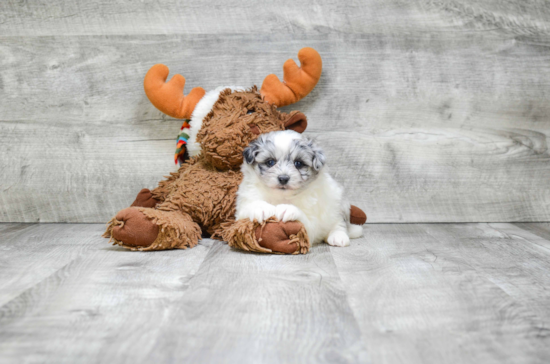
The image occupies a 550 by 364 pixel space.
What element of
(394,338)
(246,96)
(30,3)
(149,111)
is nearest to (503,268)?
(394,338)

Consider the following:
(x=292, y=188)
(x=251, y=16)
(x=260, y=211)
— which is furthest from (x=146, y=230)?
(x=251, y=16)

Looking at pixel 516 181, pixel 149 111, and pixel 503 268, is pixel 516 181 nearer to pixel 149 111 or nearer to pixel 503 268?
pixel 503 268

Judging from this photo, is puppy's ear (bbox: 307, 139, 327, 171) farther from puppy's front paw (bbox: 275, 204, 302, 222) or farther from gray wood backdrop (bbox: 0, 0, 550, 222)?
gray wood backdrop (bbox: 0, 0, 550, 222)

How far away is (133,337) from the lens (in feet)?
2.56

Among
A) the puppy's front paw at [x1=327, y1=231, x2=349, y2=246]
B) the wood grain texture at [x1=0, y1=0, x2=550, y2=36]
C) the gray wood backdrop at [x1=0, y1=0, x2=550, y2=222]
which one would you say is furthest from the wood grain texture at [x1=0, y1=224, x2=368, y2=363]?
the wood grain texture at [x1=0, y1=0, x2=550, y2=36]

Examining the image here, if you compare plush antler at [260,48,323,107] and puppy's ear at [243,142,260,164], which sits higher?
plush antler at [260,48,323,107]

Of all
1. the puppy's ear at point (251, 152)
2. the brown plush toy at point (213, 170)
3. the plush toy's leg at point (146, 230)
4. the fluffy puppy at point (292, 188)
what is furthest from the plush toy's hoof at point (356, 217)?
the plush toy's leg at point (146, 230)

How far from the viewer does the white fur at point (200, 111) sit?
166 cm

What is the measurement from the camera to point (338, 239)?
147 cm

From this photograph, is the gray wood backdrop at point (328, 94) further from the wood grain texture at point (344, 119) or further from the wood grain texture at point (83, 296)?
the wood grain texture at point (83, 296)

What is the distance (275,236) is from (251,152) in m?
0.27

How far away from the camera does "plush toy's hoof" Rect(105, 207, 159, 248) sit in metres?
1.35

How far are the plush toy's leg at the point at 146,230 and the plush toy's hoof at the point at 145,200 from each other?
0.91 ft

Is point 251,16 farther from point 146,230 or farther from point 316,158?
point 146,230
